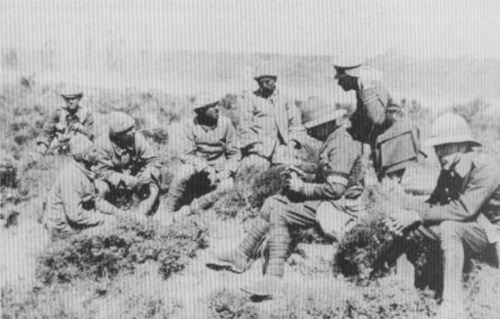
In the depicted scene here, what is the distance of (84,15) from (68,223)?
12.4 feet

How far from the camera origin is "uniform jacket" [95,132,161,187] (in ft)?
20.7

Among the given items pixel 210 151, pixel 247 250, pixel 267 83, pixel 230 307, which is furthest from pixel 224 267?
pixel 267 83

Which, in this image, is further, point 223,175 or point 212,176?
point 223,175

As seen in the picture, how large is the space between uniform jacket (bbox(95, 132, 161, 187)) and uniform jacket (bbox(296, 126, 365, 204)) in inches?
86.0

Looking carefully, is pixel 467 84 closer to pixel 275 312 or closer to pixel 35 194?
pixel 275 312

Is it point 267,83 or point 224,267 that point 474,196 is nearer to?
point 224,267

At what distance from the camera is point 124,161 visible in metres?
6.45

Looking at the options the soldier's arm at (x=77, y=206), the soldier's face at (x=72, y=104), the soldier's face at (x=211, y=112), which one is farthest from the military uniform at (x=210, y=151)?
the soldier's face at (x=72, y=104)


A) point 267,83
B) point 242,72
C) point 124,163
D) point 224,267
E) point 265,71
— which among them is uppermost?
point 242,72

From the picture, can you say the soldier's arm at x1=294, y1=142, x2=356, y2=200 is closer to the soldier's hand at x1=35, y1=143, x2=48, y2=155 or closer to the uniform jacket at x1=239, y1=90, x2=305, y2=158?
the uniform jacket at x1=239, y1=90, x2=305, y2=158

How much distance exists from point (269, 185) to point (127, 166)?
180 cm

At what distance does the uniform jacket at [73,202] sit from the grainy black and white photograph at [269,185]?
0.06 feet

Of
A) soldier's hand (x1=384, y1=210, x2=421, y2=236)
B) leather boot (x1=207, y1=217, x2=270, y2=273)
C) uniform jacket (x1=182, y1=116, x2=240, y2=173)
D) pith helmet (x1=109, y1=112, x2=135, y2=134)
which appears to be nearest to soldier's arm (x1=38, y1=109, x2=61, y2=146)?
pith helmet (x1=109, y1=112, x2=135, y2=134)

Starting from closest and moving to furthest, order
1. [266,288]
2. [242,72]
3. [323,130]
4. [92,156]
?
[266,288], [323,130], [92,156], [242,72]
